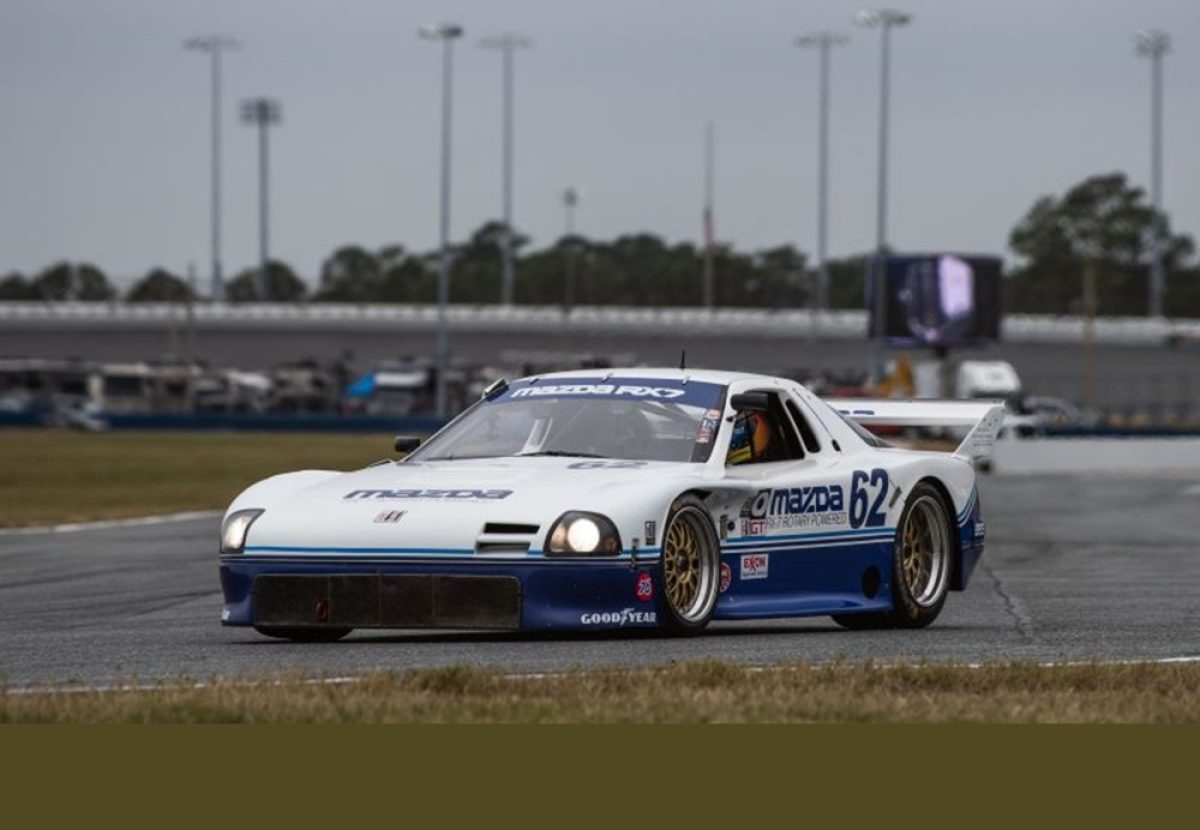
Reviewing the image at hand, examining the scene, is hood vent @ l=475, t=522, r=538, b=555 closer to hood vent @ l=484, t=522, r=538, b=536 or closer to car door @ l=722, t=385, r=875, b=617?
hood vent @ l=484, t=522, r=538, b=536

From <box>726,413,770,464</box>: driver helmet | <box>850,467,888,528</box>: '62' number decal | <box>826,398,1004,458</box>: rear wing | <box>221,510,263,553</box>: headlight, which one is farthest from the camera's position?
<box>826,398,1004,458</box>: rear wing

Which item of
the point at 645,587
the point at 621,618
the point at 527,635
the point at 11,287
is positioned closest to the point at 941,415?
the point at 527,635

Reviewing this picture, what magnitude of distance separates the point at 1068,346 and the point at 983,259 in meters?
45.5

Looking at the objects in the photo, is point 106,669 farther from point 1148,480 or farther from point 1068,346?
point 1068,346

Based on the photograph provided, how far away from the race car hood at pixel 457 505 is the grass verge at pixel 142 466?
16.5 meters

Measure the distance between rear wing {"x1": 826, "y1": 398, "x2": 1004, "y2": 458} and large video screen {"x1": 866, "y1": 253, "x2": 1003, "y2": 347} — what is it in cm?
6501

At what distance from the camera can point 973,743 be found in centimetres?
789

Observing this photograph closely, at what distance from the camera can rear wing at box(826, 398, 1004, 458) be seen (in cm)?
1411

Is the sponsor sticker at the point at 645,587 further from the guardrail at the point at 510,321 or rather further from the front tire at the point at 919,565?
the guardrail at the point at 510,321

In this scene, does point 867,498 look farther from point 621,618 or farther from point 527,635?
point 621,618

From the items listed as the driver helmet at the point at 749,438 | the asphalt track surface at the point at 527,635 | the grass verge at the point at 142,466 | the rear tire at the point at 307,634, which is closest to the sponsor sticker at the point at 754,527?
the driver helmet at the point at 749,438

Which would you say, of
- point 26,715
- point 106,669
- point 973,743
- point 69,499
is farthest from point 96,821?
point 69,499

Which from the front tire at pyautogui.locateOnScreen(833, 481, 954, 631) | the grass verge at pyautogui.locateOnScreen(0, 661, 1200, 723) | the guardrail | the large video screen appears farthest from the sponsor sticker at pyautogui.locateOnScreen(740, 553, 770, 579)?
the guardrail

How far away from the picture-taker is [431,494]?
1167cm
